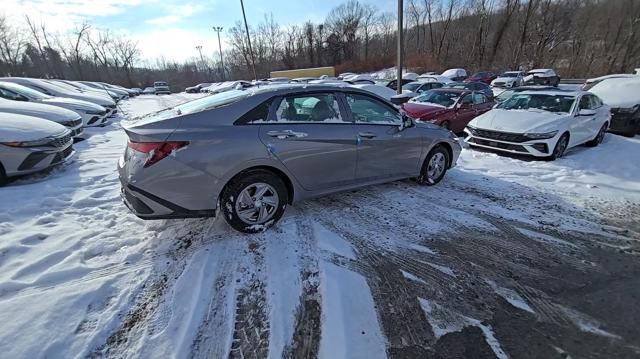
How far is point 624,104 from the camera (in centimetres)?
963

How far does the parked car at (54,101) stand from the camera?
357 inches

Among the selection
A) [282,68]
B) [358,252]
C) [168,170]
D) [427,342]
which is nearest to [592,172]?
[358,252]

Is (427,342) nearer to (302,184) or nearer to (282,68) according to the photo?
(302,184)

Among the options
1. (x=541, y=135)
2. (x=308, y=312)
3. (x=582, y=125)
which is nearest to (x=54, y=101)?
(x=308, y=312)

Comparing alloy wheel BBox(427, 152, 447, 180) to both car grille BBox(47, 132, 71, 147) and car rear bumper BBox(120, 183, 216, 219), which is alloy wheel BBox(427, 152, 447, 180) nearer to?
A: car rear bumper BBox(120, 183, 216, 219)

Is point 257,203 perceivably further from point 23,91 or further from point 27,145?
point 23,91

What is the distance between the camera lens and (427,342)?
2.28 m

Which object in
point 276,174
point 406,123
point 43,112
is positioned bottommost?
point 276,174

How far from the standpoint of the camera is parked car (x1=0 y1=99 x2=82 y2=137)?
6652 millimetres

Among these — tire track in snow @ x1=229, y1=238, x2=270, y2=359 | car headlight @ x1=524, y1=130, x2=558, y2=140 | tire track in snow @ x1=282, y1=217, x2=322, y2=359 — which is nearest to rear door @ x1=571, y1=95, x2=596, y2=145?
car headlight @ x1=524, y1=130, x2=558, y2=140

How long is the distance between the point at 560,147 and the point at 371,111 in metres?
5.09

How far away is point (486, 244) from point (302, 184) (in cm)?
220

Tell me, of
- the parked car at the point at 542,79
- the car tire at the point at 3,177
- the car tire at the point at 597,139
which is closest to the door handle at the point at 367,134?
the car tire at the point at 3,177

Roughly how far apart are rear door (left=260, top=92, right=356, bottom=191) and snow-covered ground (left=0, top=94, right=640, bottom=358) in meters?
0.57
